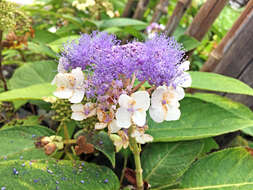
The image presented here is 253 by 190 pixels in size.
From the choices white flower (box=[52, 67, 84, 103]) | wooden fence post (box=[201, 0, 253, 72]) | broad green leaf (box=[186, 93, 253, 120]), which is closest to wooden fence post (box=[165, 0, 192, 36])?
wooden fence post (box=[201, 0, 253, 72])

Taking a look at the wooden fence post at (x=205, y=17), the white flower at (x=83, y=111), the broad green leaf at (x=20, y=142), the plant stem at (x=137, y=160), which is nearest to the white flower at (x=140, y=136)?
the plant stem at (x=137, y=160)

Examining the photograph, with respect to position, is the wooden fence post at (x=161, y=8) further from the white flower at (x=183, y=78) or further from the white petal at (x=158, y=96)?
the white petal at (x=158, y=96)

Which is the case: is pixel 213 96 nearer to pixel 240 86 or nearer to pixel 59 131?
pixel 240 86

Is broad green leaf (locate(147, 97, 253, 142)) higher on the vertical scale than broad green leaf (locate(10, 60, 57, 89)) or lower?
higher

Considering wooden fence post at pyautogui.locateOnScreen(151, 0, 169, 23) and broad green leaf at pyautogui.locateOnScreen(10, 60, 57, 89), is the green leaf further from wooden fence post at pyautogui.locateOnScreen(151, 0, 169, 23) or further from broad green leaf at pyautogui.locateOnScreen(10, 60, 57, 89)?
broad green leaf at pyautogui.locateOnScreen(10, 60, 57, 89)

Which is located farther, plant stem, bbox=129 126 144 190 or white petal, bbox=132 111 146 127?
plant stem, bbox=129 126 144 190

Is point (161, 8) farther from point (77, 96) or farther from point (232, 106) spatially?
point (77, 96)

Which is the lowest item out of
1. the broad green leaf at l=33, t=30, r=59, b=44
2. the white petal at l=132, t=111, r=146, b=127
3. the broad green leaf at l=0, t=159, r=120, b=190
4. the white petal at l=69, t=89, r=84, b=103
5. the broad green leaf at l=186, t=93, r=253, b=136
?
the broad green leaf at l=33, t=30, r=59, b=44

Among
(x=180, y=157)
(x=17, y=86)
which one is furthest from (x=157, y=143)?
(x=17, y=86)
